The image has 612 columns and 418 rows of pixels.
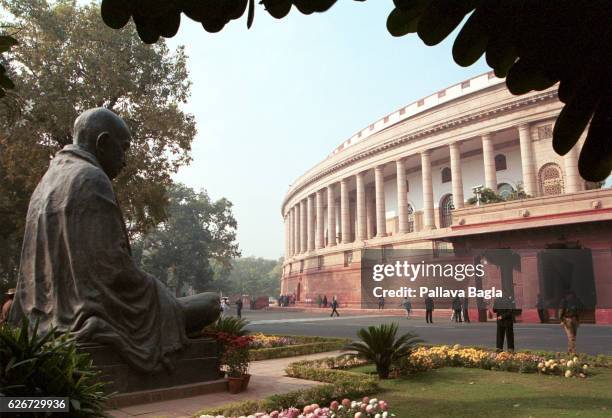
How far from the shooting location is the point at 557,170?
3194 cm

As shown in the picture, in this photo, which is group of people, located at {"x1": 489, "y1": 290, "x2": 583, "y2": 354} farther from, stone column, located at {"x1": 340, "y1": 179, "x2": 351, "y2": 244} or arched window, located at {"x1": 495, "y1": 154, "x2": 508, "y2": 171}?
stone column, located at {"x1": 340, "y1": 179, "x2": 351, "y2": 244}

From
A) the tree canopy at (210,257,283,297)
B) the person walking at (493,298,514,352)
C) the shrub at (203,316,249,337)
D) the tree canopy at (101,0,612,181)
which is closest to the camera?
the tree canopy at (101,0,612,181)

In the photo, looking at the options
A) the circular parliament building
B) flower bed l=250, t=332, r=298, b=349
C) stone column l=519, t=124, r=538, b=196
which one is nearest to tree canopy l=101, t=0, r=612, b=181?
flower bed l=250, t=332, r=298, b=349

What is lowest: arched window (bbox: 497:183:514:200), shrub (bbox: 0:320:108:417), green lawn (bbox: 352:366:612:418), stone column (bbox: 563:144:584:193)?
green lawn (bbox: 352:366:612:418)

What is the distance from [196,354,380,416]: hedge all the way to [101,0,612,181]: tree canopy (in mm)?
4677

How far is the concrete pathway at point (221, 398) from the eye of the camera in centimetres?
539

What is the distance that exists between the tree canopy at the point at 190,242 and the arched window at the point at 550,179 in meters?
32.6

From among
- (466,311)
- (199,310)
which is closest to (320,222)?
(466,311)

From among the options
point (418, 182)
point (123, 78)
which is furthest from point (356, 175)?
point (123, 78)

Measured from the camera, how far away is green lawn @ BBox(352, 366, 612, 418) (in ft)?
18.6

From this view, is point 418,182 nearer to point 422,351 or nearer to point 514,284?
point 514,284

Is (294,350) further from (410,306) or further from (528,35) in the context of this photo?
(410,306)

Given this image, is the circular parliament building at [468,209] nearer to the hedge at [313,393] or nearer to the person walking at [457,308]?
the person walking at [457,308]

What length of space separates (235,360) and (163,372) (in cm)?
108
